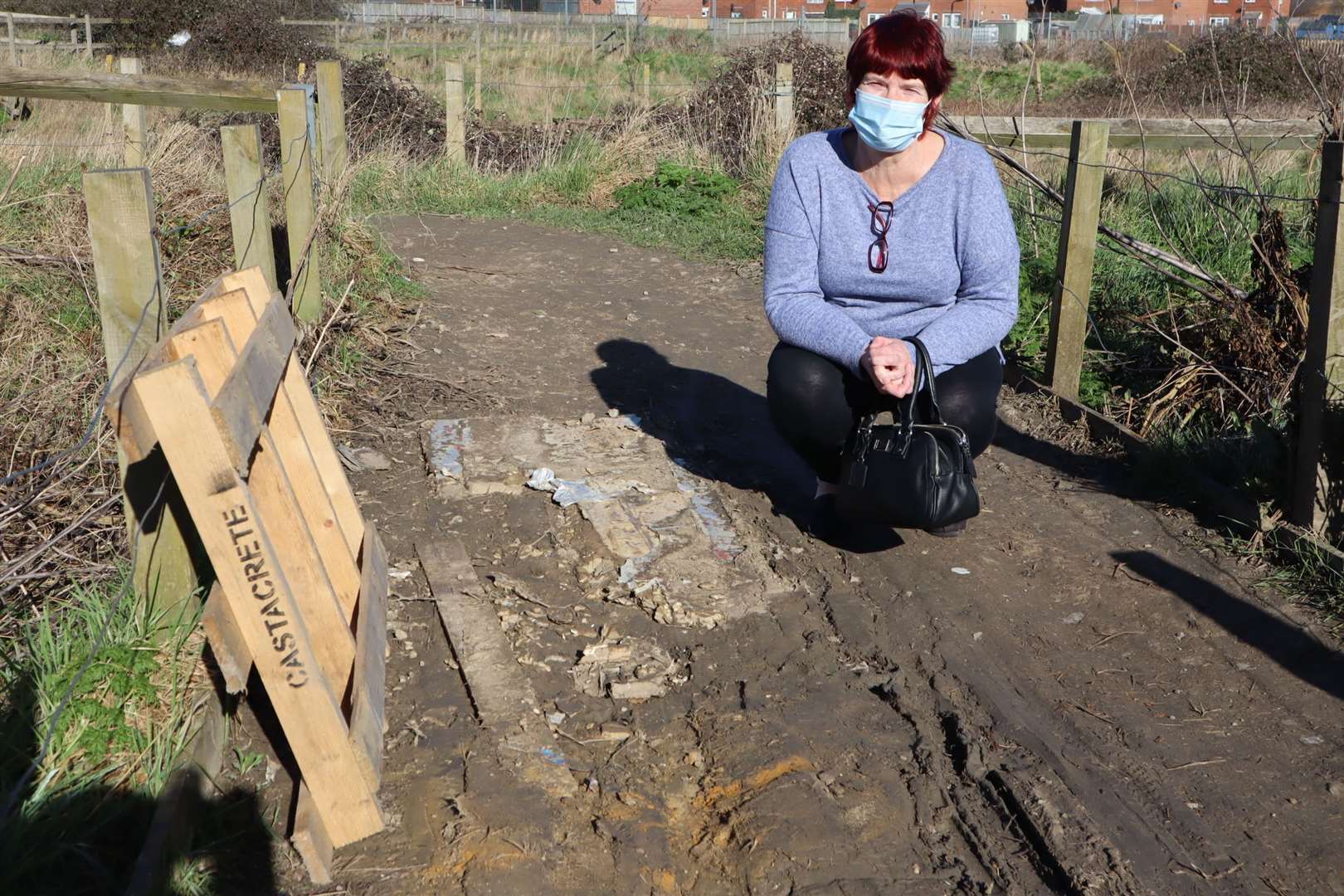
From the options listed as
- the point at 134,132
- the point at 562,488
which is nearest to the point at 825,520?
the point at 562,488

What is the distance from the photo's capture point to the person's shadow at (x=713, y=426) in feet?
15.1

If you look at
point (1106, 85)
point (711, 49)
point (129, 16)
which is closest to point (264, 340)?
point (1106, 85)

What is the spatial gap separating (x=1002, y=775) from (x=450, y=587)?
185 centimetres

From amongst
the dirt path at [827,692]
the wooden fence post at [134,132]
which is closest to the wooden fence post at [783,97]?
the wooden fence post at [134,132]

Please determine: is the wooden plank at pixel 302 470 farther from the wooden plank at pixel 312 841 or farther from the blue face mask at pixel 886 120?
the blue face mask at pixel 886 120

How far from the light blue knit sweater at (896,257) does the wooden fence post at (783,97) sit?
7649mm

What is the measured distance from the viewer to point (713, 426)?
17.9 ft

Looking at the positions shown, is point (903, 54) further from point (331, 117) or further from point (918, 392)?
point (331, 117)

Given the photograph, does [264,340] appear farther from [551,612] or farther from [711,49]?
[711,49]

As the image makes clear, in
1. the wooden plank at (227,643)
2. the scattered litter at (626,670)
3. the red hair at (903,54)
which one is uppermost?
the red hair at (903,54)

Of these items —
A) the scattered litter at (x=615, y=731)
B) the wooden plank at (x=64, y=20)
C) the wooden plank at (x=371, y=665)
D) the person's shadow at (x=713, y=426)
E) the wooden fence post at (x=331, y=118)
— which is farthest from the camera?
the wooden plank at (x=64, y=20)

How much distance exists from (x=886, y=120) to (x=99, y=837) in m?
3.06

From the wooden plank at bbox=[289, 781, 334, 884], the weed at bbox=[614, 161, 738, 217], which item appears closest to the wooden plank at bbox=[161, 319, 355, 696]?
the wooden plank at bbox=[289, 781, 334, 884]

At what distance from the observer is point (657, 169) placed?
10.9 meters
